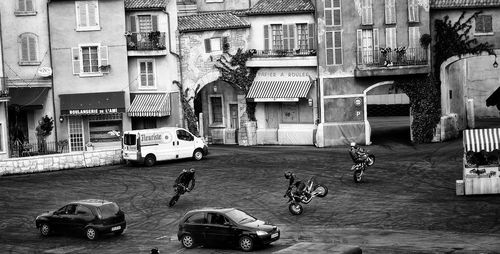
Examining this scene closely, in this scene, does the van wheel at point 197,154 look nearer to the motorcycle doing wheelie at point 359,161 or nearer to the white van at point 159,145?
the white van at point 159,145

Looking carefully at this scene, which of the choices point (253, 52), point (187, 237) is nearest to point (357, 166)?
point (187, 237)

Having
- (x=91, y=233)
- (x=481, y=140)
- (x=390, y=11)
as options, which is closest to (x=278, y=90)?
(x=390, y=11)

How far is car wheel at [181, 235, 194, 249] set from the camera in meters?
35.1

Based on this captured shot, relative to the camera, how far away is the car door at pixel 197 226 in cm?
3488

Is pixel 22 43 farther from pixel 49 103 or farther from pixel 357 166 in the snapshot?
pixel 357 166

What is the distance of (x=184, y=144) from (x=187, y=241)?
69.5 feet

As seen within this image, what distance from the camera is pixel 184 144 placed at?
5609 centimetres

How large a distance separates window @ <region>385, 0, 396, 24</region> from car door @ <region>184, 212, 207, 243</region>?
2830 cm

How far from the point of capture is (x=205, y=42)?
63625mm

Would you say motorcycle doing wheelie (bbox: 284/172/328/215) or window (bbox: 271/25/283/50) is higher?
window (bbox: 271/25/283/50)

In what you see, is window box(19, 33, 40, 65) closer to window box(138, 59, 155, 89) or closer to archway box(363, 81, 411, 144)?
window box(138, 59, 155, 89)

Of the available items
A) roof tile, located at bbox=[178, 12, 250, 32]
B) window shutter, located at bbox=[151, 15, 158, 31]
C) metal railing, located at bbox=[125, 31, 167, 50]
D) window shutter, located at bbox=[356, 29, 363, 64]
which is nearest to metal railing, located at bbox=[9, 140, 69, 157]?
metal railing, located at bbox=[125, 31, 167, 50]

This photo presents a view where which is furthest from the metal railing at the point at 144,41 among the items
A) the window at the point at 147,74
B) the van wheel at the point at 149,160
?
the van wheel at the point at 149,160

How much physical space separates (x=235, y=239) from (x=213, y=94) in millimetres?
33012
